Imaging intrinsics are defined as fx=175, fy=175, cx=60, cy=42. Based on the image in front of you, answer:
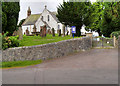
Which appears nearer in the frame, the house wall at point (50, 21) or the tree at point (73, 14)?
the tree at point (73, 14)

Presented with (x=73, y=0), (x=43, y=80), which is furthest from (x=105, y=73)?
(x=73, y=0)

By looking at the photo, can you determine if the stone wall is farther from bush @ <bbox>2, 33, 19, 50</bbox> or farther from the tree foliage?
the tree foliage

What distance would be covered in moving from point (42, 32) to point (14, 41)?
9.18 metres

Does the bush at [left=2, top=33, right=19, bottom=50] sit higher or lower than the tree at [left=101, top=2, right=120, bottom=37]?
lower

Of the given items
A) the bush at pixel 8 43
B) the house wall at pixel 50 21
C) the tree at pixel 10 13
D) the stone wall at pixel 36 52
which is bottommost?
the stone wall at pixel 36 52

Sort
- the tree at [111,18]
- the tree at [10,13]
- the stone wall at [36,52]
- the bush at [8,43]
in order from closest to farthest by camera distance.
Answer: the stone wall at [36,52]
the bush at [8,43]
the tree at [10,13]
the tree at [111,18]

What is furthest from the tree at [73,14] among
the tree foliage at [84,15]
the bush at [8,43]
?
the bush at [8,43]

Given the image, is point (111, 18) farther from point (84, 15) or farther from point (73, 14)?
point (73, 14)

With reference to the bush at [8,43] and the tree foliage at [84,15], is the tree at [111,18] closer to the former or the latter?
the tree foliage at [84,15]

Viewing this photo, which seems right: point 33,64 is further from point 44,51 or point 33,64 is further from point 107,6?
→ point 107,6

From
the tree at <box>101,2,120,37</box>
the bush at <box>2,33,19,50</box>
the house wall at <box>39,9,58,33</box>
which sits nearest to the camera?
the bush at <box>2,33,19,50</box>

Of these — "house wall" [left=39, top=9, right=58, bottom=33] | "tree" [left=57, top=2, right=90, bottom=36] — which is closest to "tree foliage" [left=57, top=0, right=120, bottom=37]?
"tree" [left=57, top=2, right=90, bottom=36]

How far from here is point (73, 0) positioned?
1348 inches

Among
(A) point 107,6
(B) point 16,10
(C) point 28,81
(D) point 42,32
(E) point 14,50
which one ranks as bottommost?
(C) point 28,81
